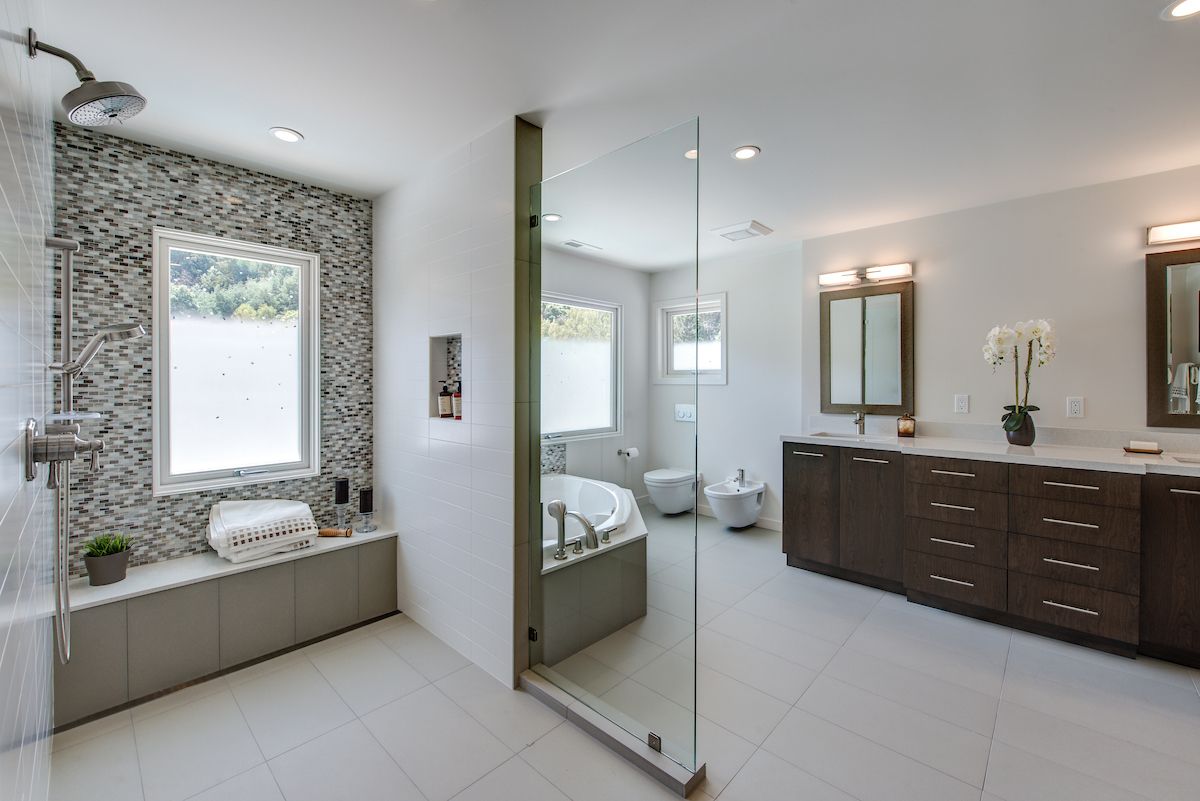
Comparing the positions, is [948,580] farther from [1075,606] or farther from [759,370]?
[759,370]

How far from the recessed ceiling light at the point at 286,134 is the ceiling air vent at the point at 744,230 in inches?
104

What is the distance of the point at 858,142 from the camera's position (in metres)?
2.43

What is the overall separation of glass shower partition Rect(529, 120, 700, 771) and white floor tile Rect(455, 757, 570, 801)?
360 mm

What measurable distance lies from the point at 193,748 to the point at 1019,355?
4586 mm

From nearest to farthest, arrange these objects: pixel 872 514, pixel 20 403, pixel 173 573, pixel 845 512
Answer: pixel 20 403
pixel 173 573
pixel 872 514
pixel 845 512

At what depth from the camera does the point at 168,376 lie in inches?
99.8

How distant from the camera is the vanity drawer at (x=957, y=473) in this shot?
9.12 ft

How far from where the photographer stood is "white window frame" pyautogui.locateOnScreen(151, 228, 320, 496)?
2486mm

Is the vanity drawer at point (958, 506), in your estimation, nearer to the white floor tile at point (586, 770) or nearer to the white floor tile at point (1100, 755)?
the white floor tile at point (1100, 755)

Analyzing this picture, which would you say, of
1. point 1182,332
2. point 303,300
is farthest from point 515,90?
point 1182,332

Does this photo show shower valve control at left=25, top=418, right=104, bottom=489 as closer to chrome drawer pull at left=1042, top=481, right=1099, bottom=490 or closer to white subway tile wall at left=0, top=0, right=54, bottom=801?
white subway tile wall at left=0, top=0, right=54, bottom=801

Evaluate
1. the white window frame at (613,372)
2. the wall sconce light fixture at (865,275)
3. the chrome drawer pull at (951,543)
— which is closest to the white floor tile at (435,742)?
the white window frame at (613,372)

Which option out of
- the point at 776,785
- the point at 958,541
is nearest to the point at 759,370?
the point at 958,541

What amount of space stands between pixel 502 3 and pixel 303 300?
2.15m
